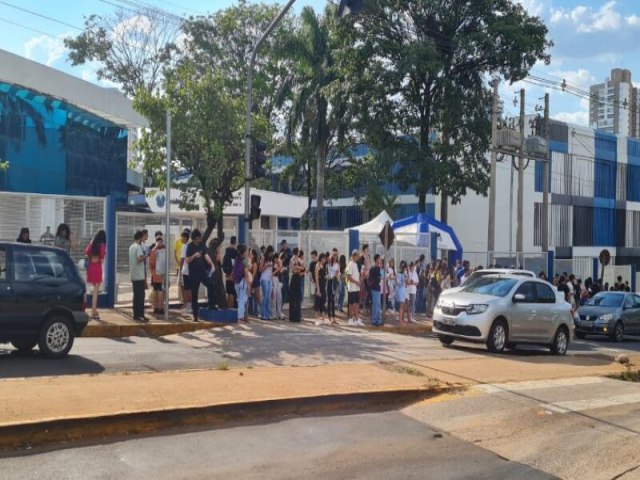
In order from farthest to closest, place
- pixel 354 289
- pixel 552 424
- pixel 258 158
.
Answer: pixel 354 289 → pixel 258 158 → pixel 552 424

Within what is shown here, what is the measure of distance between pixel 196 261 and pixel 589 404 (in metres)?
8.52

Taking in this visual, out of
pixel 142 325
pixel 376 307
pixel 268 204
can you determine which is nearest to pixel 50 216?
pixel 142 325

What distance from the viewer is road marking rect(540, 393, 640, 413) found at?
921 cm

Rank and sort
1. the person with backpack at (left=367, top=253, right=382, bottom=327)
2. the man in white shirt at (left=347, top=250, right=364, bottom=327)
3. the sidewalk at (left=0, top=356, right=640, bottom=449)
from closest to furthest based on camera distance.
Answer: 1. the sidewalk at (left=0, top=356, right=640, bottom=449)
2. the man in white shirt at (left=347, top=250, right=364, bottom=327)
3. the person with backpack at (left=367, top=253, right=382, bottom=327)

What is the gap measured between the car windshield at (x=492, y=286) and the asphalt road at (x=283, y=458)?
8018 millimetres

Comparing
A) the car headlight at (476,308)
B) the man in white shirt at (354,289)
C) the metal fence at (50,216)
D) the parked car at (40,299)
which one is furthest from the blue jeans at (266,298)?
the parked car at (40,299)

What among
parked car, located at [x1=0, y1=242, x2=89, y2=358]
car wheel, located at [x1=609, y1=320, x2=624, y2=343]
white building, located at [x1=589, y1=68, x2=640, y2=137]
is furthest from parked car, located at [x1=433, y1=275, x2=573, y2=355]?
white building, located at [x1=589, y1=68, x2=640, y2=137]

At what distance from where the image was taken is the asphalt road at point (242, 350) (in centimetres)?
1026

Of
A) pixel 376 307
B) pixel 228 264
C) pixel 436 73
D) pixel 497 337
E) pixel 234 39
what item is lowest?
pixel 497 337

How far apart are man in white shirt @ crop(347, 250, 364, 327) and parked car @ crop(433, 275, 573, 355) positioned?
106 inches

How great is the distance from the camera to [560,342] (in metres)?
16.0

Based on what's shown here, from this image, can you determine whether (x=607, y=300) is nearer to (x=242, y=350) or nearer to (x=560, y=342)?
(x=560, y=342)

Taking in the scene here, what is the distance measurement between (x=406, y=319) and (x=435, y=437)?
13.1 metres

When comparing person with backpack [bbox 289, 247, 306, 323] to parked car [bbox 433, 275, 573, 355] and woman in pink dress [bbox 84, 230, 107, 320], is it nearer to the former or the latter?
parked car [bbox 433, 275, 573, 355]
